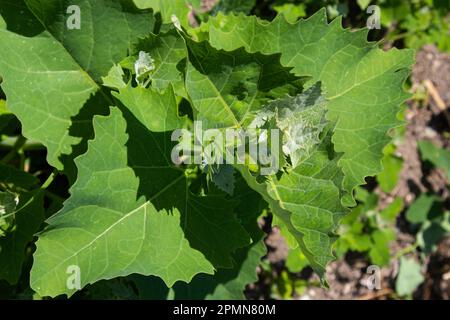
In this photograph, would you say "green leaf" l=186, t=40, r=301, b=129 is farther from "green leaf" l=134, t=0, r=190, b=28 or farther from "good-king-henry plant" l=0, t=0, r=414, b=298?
"green leaf" l=134, t=0, r=190, b=28

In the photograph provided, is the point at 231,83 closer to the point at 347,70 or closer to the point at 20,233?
the point at 347,70

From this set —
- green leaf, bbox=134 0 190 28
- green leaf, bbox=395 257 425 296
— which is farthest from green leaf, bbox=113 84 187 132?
green leaf, bbox=395 257 425 296

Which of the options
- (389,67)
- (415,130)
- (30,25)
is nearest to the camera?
(30,25)

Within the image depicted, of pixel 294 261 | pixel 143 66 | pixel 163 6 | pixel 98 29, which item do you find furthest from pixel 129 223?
pixel 294 261

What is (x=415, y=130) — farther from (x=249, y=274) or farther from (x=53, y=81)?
(x=53, y=81)

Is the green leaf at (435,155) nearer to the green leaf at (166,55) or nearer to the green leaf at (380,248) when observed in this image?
the green leaf at (380,248)

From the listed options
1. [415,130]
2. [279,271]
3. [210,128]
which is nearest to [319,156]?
[210,128]
